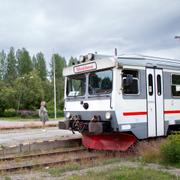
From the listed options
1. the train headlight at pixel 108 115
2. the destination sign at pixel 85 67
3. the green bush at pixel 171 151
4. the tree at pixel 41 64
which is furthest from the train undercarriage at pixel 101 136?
the tree at pixel 41 64

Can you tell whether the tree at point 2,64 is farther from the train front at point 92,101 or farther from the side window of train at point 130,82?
the side window of train at point 130,82

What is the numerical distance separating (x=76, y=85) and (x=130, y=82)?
257 centimetres

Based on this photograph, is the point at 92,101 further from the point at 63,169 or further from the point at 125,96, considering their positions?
the point at 63,169

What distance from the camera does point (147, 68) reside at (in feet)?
41.2

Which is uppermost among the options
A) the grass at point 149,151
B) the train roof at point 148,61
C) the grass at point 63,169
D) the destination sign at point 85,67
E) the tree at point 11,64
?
the tree at point 11,64

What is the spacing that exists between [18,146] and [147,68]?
512 cm

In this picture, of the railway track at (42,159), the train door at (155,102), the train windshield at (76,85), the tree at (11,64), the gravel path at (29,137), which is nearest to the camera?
the railway track at (42,159)

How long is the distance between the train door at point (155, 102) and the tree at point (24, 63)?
91.4 meters

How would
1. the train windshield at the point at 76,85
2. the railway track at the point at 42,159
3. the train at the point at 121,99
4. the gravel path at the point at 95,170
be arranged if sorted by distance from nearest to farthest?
the gravel path at the point at 95,170
the railway track at the point at 42,159
the train at the point at 121,99
the train windshield at the point at 76,85

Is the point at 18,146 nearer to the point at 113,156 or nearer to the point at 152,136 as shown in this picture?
the point at 113,156

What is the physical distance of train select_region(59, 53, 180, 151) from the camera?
11773 millimetres

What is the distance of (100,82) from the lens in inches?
487

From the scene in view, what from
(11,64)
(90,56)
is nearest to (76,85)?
(90,56)

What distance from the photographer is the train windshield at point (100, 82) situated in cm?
1199
